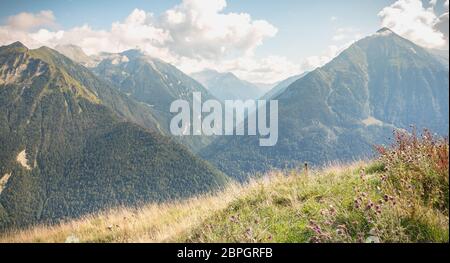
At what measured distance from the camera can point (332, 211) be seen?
6.11 m

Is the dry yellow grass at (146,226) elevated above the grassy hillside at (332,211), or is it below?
below

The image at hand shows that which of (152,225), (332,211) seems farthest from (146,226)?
(332,211)

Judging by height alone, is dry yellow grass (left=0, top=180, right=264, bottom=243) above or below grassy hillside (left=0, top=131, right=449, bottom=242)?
below

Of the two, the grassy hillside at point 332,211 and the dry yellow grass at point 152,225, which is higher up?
the grassy hillside at point 332,211

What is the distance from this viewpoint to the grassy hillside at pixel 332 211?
520 centimetres

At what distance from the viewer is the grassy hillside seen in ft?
17.1

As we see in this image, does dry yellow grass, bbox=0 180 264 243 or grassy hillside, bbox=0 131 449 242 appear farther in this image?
dry yellow grass, bbox=0 180 264 243

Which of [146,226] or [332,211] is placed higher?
[332,211]

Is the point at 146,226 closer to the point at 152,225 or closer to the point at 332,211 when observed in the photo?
the point at 152,225

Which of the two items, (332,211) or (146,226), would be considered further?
(146,226)

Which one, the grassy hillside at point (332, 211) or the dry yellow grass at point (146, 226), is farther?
the dry yellow grass at point (146, 226)

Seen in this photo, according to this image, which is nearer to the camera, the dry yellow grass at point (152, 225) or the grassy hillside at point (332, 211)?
the grassy hillside at point (332, 211)
